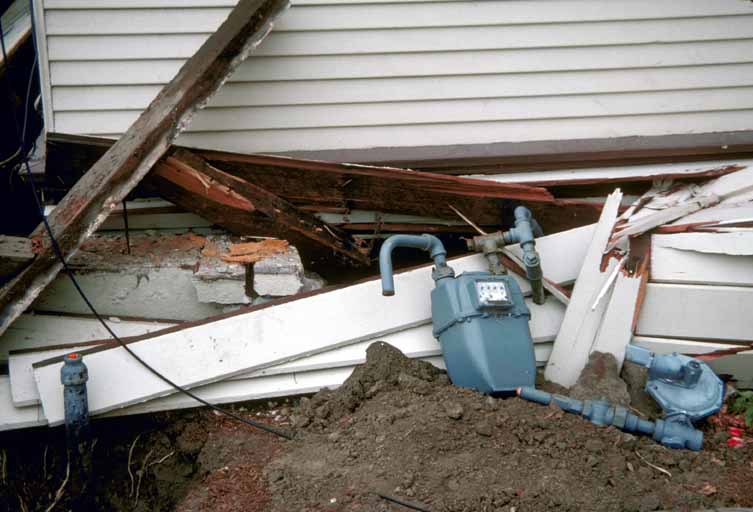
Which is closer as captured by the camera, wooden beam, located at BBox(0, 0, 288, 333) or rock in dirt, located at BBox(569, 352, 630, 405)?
rock in dirt, located at BBox(569, 352, 630, 405)

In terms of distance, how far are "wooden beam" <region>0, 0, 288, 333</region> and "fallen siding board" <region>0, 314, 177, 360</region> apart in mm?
368

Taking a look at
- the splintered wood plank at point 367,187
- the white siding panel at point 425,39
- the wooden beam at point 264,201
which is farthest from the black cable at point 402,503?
the white siding panel at point 425,39

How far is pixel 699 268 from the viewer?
12.8ft

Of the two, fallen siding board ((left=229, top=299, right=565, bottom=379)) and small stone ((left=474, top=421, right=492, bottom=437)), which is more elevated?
fallen siding board ((left=229, top=299, right=565, bottom=379))

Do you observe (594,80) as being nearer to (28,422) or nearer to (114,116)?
(114,116)

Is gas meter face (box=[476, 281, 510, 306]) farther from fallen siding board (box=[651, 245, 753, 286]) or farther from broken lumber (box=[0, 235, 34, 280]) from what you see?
broken lumber (box=[0, 235, 34, 280])

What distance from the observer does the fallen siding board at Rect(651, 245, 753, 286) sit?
3859 mm

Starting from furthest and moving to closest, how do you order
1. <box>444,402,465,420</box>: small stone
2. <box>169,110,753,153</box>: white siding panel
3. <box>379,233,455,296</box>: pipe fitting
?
1. <box>169,110,753,153</box>: white siding panel
2. <box>379,233,455,296</box>: pipe fitting
3. <box>444,402,465,420</box>: small stone

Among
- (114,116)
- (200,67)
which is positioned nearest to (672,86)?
(200,67)

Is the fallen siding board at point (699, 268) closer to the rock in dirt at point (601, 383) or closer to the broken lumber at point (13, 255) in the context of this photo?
the rock in dirt at point (601, 383)

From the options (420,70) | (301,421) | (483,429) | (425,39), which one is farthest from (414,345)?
(425,39)

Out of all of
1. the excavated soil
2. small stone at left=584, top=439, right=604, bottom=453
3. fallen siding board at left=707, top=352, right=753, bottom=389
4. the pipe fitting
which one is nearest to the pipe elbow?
the pipe fitting

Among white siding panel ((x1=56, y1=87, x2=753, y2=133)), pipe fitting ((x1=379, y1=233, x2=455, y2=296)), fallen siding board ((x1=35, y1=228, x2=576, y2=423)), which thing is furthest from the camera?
white siding panel ((x1=56, y1=87, x2=753, y2=133))

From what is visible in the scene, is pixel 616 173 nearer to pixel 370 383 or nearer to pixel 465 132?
pixel 465 132
